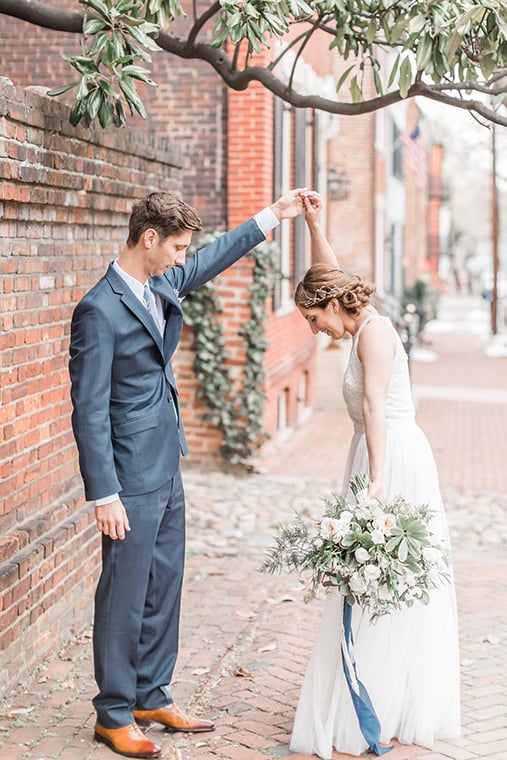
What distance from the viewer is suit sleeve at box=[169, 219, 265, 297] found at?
4465mm

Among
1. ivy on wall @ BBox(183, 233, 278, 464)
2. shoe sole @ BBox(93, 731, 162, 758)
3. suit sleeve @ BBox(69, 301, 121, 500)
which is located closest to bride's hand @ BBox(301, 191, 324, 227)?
suit sleeve @ BBox(69, 301, 121, 500)

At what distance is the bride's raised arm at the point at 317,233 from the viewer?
→ 14.5 feet

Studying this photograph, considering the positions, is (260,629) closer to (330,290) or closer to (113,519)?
(113,519)

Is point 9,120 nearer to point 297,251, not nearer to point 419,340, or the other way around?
A: point 297,251

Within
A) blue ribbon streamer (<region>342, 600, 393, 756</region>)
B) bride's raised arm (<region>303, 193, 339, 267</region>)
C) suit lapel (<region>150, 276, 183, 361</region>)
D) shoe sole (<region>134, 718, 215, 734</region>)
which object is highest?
bride's raised arm (<region>303, 193, 339, 267</region>)

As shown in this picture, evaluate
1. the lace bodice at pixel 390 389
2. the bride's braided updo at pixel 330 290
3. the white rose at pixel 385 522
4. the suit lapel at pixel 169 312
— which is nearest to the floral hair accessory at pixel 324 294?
the bride's braided updo at pixel 330 290

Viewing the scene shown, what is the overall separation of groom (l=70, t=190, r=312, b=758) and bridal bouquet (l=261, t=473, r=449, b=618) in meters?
0.61

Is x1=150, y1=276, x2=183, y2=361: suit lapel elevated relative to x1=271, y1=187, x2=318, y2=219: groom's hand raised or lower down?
lower down

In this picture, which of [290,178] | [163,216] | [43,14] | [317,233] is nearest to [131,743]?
Result: [163,216]

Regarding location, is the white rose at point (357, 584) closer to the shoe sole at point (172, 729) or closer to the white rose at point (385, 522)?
the white rose at point (385, 522)

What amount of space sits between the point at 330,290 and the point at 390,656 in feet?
4.64

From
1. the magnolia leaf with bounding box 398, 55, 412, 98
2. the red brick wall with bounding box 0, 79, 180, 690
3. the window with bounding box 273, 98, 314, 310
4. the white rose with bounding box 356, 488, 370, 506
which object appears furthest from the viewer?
the window with bounding box 273, 98, 314, 310

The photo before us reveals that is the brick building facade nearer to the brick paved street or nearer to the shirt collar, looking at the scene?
the brick paved street

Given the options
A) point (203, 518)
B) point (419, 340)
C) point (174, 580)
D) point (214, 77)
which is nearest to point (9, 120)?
point (174, 580)
